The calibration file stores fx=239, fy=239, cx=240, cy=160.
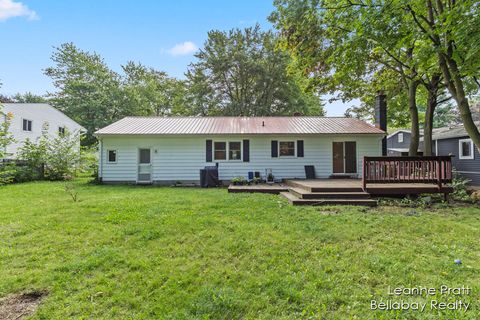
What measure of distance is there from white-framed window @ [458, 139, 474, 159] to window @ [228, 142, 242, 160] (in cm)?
1216

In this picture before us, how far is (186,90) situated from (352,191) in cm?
2217

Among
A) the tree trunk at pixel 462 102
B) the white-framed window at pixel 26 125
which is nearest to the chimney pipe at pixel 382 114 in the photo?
the tree trunk at pixel 462 102

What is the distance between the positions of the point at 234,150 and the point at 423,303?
9657 millimetres

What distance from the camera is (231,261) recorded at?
3.44m

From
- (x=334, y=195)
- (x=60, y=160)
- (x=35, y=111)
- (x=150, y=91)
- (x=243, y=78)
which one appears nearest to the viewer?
(x=334, y=195)

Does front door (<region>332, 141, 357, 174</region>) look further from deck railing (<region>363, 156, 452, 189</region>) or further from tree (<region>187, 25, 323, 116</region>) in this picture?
tree (<region>187, 25, 323, 116</region>)

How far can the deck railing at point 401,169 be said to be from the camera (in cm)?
778

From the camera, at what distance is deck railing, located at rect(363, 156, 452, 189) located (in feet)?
25.5

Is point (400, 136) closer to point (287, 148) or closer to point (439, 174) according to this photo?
point (287, 148)

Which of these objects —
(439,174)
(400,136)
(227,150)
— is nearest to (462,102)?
Answer: (439,174)

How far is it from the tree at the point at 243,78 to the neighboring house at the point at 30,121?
12.1m

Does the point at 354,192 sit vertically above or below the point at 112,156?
below

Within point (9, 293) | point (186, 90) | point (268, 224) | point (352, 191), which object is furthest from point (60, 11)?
point (186, 90)

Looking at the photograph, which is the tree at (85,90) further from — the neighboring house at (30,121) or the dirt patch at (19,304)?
the dirt patch at (19,304)
